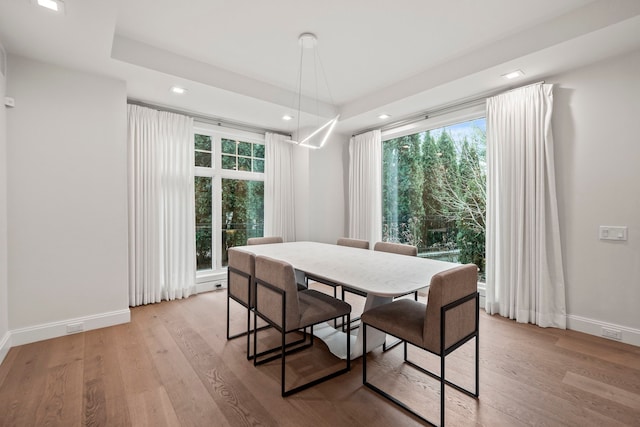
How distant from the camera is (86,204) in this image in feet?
9.58

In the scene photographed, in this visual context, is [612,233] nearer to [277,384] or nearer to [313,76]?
[277,384]

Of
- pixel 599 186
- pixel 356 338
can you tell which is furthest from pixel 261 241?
pixel 599 186

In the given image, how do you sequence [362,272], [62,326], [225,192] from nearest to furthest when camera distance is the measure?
[362,272], [62,326], [225,192]

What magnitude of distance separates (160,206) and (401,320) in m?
3.29

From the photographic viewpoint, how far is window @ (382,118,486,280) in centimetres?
376

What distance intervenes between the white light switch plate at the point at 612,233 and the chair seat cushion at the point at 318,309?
97.1 inches

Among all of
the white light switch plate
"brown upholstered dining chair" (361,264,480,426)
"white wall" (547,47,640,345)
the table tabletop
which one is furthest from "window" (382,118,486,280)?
"brown upholstered dining chair" (361,264,480,426)

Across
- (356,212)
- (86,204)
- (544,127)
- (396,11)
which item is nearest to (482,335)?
(544,127)

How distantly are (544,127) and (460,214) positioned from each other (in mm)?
1337

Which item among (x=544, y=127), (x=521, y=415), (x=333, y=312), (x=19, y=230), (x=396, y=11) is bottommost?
(x=521, y=415)

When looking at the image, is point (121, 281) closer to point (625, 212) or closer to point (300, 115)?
point (300, 115)

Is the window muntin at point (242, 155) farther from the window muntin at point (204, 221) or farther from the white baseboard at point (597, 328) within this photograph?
the white baseboard at point (597, 328)

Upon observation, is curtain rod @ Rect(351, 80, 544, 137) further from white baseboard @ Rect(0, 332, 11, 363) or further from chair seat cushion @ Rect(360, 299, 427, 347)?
white baseboard @ Rect(0, 332, 11, 363)

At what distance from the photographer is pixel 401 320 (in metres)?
1.86
